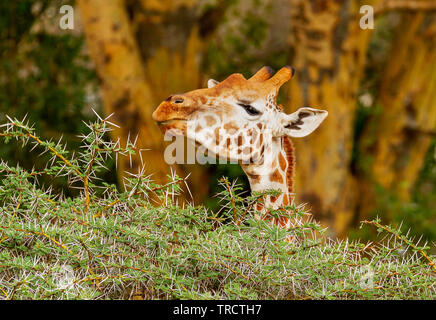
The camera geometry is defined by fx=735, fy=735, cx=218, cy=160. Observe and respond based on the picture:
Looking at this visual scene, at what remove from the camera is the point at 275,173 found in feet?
10.5

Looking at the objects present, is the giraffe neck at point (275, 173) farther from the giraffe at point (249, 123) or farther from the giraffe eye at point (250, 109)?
the giraffe eye at point (250, 109)

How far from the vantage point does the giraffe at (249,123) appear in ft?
9.46

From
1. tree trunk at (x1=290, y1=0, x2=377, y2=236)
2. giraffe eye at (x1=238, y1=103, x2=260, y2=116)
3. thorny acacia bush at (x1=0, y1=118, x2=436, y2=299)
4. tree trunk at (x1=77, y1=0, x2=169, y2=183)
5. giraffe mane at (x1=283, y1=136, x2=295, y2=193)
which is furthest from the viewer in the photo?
tree trunk at (x1=290, y1=0, x2=377, y2=236)

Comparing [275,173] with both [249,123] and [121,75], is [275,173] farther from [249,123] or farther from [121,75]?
[121,75]

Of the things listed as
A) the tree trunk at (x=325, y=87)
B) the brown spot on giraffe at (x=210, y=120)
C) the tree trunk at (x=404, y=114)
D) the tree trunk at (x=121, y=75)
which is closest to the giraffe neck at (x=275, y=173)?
the brown spot on giraffe at (x=210, y=120)

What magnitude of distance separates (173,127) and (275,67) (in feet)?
21.9

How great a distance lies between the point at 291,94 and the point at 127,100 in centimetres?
159

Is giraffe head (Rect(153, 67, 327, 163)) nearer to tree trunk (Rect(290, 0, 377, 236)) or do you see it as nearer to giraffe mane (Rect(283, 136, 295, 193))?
giraffe mane (Rect(283, 136, 295, 193))

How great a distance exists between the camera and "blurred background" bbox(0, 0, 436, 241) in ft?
21.9

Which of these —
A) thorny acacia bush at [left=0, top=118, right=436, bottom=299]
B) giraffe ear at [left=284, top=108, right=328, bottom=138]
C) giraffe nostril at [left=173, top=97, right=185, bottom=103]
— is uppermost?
giraffe nostril at [left=173, top=97, right=185, bottom=103]

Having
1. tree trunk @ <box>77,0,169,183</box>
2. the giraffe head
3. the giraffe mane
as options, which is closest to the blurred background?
tree trunk @ <box>77,0,169,183</box>

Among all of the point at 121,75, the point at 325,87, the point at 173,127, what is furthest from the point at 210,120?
the point at 325,87

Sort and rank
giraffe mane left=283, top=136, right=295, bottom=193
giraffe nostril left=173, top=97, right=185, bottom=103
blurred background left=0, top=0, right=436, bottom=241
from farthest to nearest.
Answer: blurred background left=0, top=0, right=436, bottom=241 → giraffe mane left=283, top=136, right=295, bottom=193 → giraffe nostril left=173, top=97, right=185, bottom=103
